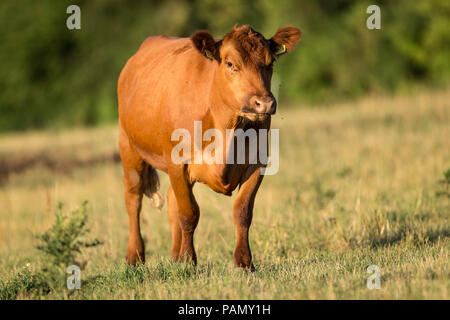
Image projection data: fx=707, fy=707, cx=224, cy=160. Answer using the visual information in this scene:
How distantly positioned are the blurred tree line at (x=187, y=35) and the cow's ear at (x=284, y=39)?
17.1 m

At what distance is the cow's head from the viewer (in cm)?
592

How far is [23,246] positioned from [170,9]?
988 inches

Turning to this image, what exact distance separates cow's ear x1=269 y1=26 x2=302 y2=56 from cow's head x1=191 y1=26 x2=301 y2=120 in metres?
0.16

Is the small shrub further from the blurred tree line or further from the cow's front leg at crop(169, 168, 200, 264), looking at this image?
the blurred tree line

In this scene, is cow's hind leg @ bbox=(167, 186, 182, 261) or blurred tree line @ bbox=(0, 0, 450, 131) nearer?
cow's hind leg @ bbox=(167, 186, 182, 261)

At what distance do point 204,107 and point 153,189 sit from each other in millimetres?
2120

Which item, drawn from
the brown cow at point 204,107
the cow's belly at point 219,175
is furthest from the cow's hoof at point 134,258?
the cow's belly at point 219,175

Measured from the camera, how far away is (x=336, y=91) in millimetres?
31094

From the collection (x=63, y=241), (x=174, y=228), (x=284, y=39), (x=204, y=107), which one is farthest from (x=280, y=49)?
(x=63, y=241)

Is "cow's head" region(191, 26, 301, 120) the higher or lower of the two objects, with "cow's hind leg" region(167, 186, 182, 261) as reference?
higher

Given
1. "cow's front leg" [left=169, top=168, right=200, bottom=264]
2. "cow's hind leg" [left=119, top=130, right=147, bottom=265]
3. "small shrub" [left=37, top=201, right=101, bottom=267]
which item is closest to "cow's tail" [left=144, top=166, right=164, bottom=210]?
"cow's hind leg" [left=119, top=130, right=147, bottom=265]

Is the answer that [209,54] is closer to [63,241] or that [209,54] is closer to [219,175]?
[219,175]

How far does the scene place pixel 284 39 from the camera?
671 cm

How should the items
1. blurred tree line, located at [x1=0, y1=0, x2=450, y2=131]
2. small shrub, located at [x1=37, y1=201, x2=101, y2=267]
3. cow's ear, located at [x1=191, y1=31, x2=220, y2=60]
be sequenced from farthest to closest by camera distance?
blurred tree line, located at [x1=0, y1=0, x2=450, y2=131], cow's ear, located at [x1=191, y1=31, x2=220, y2=60], small shrub, located at [x1=37, y1=201, x2=101, y2=267]
